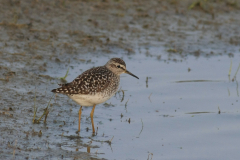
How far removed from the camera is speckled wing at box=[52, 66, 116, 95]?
826cm

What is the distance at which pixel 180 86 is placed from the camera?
11305 millimetres

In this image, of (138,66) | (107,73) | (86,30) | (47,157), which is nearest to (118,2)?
(86,30)

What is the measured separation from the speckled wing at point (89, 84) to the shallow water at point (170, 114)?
2.79 ft

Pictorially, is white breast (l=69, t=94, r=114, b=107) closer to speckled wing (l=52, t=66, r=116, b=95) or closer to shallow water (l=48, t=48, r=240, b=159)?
speckled wing (l=52, t=66, r=116, b=95)

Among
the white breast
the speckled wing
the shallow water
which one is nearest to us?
the shallow water

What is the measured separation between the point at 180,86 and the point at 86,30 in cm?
411

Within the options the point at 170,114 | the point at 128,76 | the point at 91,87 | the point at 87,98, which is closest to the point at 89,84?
the point at 91,87

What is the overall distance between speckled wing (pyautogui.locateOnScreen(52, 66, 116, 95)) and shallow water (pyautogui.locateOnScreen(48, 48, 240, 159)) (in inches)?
33.5

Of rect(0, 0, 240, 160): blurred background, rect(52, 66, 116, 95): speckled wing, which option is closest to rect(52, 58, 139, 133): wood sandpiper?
rect(52, 66, 116, 95): speckled wing

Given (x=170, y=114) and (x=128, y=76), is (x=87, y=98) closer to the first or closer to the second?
(x=170, y=114)

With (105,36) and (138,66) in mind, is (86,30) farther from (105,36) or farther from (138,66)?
(138,66)

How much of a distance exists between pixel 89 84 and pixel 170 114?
2.24 metres

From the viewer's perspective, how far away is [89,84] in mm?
8461

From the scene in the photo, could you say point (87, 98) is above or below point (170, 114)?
above
